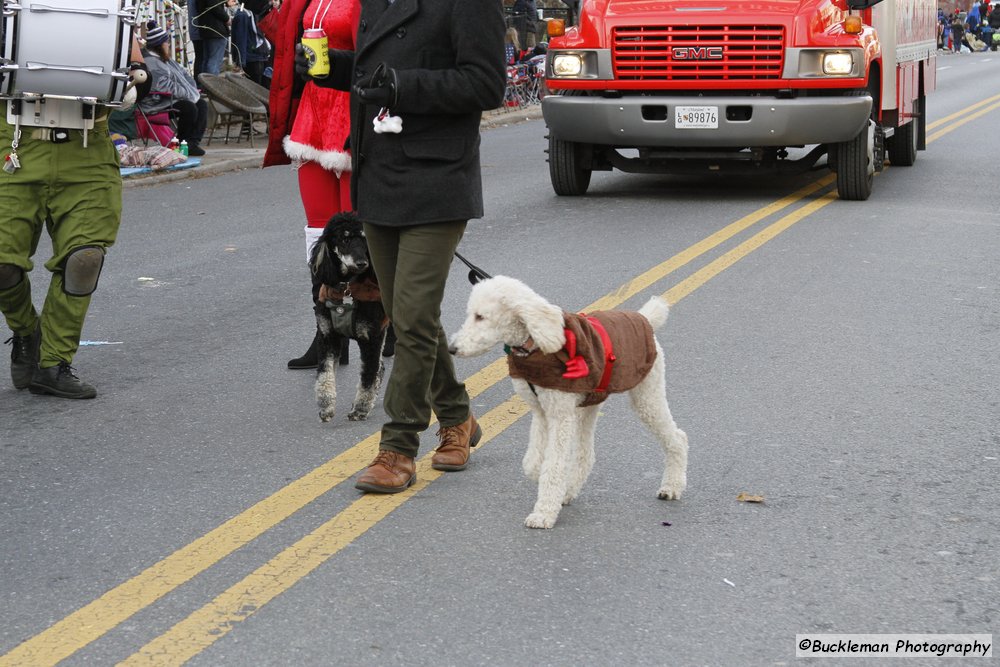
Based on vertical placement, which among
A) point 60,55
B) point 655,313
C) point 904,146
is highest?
point 60,55

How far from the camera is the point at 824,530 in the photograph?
4797 millimetres

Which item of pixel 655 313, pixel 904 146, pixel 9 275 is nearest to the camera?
pixel 655 313

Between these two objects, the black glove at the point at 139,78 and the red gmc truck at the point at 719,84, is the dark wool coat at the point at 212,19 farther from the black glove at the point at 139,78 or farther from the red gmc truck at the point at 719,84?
the black glove at the point at 139,78

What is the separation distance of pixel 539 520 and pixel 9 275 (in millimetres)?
2935

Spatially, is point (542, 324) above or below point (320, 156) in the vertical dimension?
below

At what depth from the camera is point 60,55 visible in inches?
241

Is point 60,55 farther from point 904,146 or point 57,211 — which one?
point 904,146

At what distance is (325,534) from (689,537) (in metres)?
1.16

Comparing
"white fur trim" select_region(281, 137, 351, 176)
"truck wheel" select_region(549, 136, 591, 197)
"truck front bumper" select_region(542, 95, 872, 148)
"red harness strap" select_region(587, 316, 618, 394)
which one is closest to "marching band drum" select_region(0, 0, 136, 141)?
"white fur trim" select_region(281, 137, 351, 176)

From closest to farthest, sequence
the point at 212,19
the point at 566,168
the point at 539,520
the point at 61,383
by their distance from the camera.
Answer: the point at 539,520 < the point at 61,383 < the point at 566,168 < the point at 212,19

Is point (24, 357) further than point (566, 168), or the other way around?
point (566, 168)

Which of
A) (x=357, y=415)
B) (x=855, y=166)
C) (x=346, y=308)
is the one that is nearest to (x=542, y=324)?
(x=346, y=308)

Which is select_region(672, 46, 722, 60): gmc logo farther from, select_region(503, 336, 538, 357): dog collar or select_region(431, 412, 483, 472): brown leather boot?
select_region(503, 336, 538, 357): dog collar

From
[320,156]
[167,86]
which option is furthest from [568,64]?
[320,156]
